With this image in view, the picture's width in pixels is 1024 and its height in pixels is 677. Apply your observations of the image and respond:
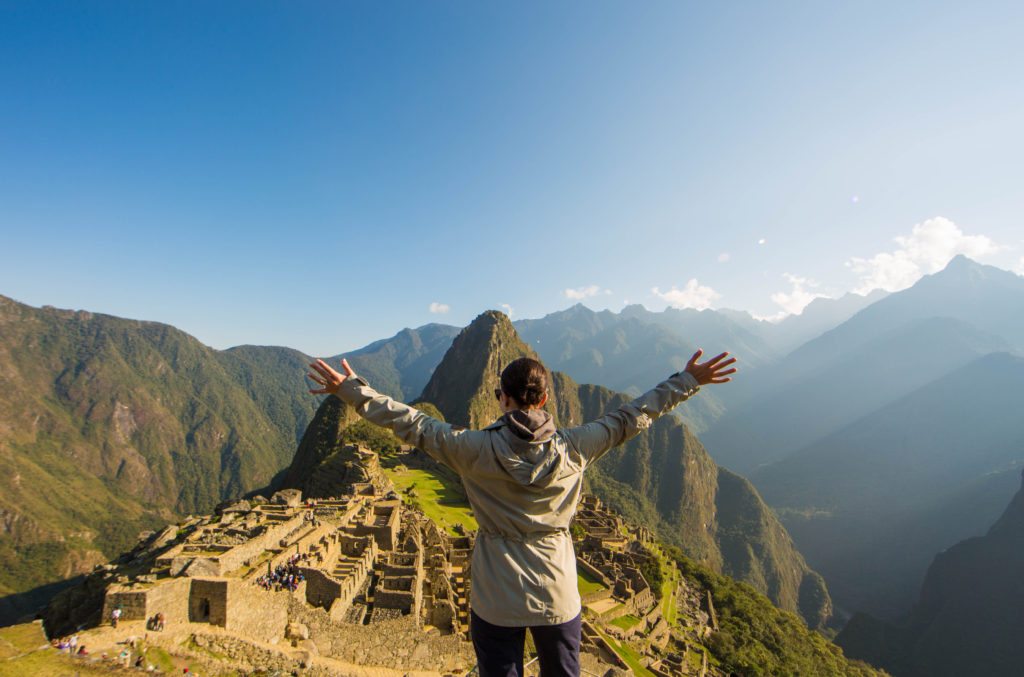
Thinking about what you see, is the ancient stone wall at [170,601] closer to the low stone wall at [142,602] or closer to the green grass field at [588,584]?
the low stone wall at [142,602]

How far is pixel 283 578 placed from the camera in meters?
16.8

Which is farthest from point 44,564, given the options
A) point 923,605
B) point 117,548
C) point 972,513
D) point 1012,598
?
point 972,513

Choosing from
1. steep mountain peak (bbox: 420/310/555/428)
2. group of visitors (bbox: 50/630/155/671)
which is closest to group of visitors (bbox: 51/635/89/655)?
group of visitors (bbox: 50/630/155/671)

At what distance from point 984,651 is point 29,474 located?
10822 inches

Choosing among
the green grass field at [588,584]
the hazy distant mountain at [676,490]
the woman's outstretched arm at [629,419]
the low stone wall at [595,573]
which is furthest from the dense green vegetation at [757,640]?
the hazy distant mountain at [676,490]

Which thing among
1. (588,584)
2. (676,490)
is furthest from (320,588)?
(676,490)

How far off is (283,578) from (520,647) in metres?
16.7

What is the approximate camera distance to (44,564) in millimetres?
121938

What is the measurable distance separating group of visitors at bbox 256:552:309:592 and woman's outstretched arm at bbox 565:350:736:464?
16.6 m

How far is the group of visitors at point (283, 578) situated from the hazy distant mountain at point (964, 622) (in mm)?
119306

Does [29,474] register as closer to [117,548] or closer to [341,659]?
[117,548]

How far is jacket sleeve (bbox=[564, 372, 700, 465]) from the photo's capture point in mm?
3760

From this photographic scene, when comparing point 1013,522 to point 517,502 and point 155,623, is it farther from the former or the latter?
point 155,623

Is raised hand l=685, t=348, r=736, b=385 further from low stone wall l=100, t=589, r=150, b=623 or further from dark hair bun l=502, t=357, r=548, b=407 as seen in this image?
low stone wall l=100, t=589, r=150, b=623
